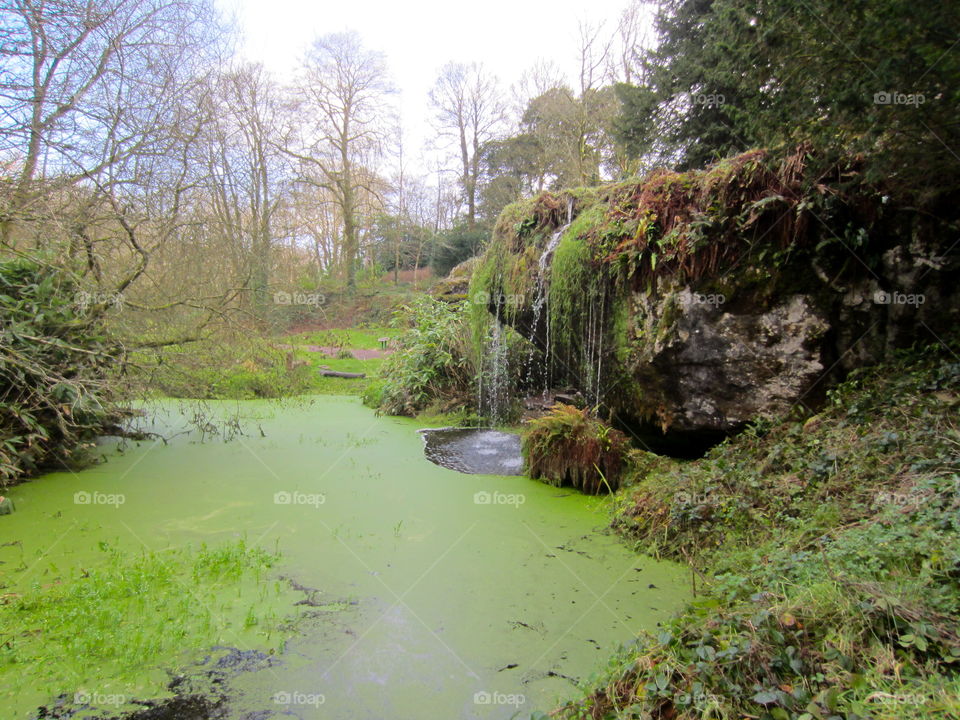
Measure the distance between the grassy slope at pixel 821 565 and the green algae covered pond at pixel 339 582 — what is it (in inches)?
17.2

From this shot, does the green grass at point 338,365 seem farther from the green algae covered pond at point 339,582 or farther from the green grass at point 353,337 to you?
the green algae covered pond at point 339,582

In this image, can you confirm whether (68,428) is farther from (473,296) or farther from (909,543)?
(909,543)

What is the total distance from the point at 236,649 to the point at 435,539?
5.52ft

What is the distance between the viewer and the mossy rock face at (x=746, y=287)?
410cm

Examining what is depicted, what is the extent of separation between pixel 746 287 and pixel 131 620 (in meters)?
4.85

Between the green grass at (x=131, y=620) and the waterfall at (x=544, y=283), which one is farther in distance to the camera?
the waterfall at (x=544, y=283)

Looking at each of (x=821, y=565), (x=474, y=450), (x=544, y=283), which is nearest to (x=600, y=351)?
(x=544, y=283)

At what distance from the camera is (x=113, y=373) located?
5344 millimetres

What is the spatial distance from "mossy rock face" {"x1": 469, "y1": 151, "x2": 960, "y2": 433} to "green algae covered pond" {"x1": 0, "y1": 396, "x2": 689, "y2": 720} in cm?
152

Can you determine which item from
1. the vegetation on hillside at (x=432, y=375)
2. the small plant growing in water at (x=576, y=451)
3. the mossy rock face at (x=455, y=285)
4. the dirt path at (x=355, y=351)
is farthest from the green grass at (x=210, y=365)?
the mossy rock face at (x=455, y=285)

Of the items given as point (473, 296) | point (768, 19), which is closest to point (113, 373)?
point (473, 296)

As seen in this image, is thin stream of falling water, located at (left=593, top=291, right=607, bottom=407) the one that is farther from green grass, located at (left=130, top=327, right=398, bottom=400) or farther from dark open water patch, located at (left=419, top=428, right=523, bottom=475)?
green grass, located at (left=130, top=327, right=398, bottom=400)

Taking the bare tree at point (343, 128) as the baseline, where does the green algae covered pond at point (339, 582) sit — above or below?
below

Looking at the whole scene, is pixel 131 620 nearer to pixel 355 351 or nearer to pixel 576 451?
Answer: pixel 576 451
